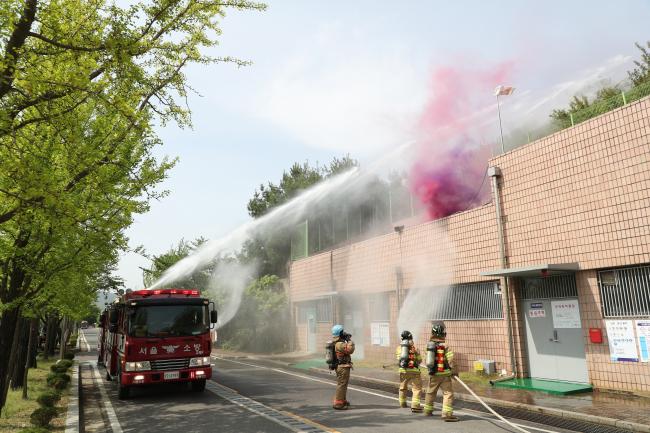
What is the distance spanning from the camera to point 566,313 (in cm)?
1248

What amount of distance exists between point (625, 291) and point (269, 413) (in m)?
8.92

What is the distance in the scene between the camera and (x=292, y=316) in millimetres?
30641

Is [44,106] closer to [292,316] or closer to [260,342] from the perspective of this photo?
[292,316]

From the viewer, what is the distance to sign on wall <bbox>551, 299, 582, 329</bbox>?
12.2m

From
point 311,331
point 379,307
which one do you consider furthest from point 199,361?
point 311,331

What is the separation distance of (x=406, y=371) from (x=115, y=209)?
855 cm

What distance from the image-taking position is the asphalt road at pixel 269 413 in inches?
322

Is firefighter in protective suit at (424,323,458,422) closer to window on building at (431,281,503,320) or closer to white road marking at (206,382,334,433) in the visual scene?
white road marking at (206,382,334,433)

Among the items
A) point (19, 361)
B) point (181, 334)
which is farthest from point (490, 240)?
point (19, 361)

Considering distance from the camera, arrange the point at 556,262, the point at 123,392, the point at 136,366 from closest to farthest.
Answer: the point at 136,366 < the point at 123,392 < the point at 556,262

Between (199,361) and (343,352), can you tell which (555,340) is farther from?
(199,361)

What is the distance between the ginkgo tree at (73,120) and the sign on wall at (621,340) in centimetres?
1095

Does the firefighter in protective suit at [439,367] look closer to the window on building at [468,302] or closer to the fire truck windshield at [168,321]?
the window on building at [468,302]

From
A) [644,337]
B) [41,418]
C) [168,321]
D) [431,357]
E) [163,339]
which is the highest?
[168,321]
